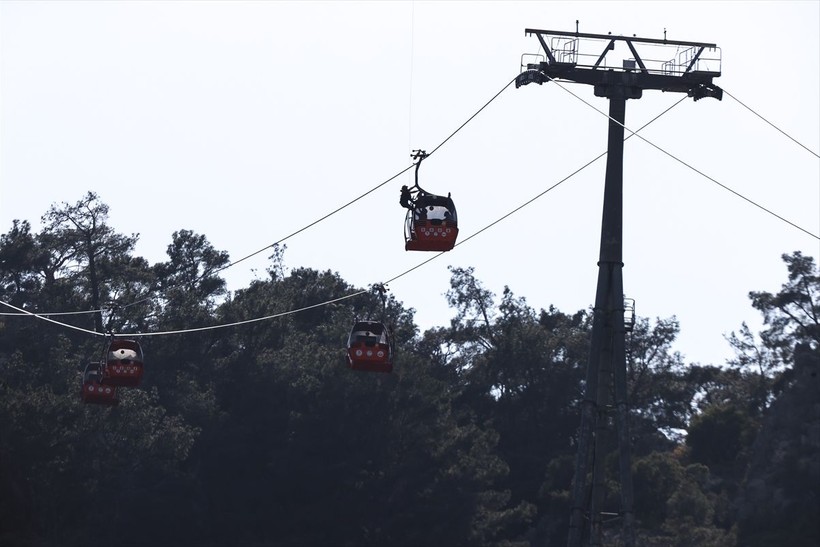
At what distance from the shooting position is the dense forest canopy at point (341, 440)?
68.8m

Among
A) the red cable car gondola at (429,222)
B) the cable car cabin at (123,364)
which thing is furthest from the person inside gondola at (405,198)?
the cable car cabin at (123,364)

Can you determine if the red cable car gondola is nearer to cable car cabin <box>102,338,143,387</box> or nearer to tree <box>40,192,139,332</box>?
cable car cabin <box>102,338,143,387</box>

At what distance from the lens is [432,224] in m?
28.7

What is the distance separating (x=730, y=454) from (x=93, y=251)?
45468 mm

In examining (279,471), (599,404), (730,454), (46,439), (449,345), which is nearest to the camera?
(599,404)

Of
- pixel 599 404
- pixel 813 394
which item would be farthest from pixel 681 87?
pixel 813 394

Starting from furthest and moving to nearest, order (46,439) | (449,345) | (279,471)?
1. (449,345)
2. (279,471)
3. (46,439)

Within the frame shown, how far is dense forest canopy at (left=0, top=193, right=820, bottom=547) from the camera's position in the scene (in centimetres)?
6875

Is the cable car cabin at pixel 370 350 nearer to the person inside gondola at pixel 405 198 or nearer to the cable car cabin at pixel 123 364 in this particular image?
the person inside gondola at pixel 405 198

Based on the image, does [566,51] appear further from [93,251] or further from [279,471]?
[93,251]

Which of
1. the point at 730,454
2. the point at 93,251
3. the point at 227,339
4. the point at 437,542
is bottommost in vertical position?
the point at 437,542

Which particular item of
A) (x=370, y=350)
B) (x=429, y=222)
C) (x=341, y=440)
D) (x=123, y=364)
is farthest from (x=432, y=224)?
(x=341, y=440)

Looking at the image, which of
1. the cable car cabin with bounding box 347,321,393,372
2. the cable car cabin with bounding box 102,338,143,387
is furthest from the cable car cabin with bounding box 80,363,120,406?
the cable car cabin with bounding box 347,321,393,372

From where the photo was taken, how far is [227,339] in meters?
84.8
